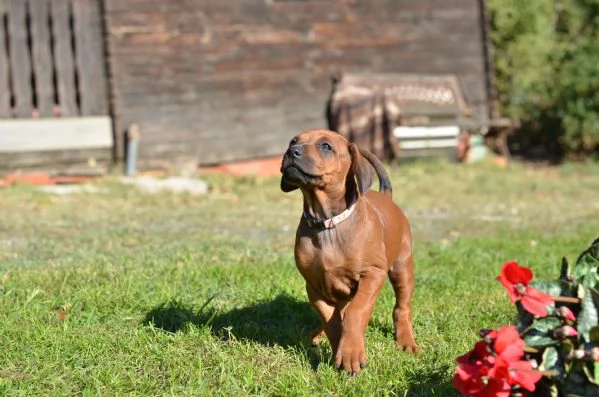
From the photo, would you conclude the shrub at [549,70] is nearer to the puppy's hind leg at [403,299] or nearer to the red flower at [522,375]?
the puppy's hind leg at [403,299]

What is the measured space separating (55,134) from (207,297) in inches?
289

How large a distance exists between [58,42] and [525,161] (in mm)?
9185

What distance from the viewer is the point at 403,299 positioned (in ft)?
15.1

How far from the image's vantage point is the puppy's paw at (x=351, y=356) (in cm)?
386

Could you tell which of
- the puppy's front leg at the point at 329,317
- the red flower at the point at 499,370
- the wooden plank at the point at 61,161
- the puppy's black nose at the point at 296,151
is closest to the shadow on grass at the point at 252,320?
the puppy's front leg at the point at 329,317

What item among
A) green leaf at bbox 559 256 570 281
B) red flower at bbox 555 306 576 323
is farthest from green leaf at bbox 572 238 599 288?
red flower at bbox 555 306 576 323

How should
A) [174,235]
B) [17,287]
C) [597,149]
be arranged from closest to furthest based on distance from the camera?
[17,287] → [174,235] → [597,149]

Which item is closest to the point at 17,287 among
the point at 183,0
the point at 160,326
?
the point at 160,326

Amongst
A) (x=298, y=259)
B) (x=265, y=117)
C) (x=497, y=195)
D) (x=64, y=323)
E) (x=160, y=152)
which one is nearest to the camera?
(x=298, y=259)

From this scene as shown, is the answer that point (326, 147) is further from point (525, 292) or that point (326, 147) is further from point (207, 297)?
point (207, 297)

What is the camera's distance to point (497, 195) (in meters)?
11.7

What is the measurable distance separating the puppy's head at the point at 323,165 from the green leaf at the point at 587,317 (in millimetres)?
1316

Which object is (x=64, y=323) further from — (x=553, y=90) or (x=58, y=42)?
(x=553, y=90)

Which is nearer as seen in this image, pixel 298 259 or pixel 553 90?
pixel 298 259
